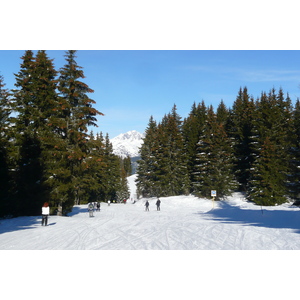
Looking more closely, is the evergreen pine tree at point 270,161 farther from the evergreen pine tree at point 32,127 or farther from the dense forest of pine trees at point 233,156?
the evergreen pine tree at point 32,127

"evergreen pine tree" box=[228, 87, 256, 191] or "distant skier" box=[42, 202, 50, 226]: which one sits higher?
"evergreen pine tree" box=[228, 87, 256, 191]

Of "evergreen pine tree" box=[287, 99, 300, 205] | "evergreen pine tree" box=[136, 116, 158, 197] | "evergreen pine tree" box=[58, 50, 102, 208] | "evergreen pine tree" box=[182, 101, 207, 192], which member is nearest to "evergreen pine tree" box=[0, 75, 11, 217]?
"evergreen pine tree" box=[58, 50, 102, 208]

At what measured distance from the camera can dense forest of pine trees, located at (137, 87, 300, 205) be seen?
3872cm

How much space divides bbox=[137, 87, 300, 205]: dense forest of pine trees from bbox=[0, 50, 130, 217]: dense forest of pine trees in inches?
855

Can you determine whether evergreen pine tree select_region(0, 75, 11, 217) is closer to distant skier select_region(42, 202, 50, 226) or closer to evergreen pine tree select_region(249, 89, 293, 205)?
distant skier select_region(42, 202, 50, 226)

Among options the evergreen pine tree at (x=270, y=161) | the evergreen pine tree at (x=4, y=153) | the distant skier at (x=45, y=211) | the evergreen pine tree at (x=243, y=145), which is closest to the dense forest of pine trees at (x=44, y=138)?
the evergreen pine tree at (x=4, y=153)

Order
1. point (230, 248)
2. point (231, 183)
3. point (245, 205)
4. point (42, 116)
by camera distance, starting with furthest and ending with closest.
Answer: point (231, 183)
point (245, 205)
point (42, 116)
point (230, 248)

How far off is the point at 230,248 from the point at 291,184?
22021 millimetres

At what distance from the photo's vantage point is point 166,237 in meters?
14.7

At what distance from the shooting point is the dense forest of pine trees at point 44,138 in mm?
23438

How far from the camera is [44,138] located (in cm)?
2406

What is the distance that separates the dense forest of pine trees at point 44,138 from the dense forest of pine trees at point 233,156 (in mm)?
21727

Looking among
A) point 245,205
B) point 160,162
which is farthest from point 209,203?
point 160,162
